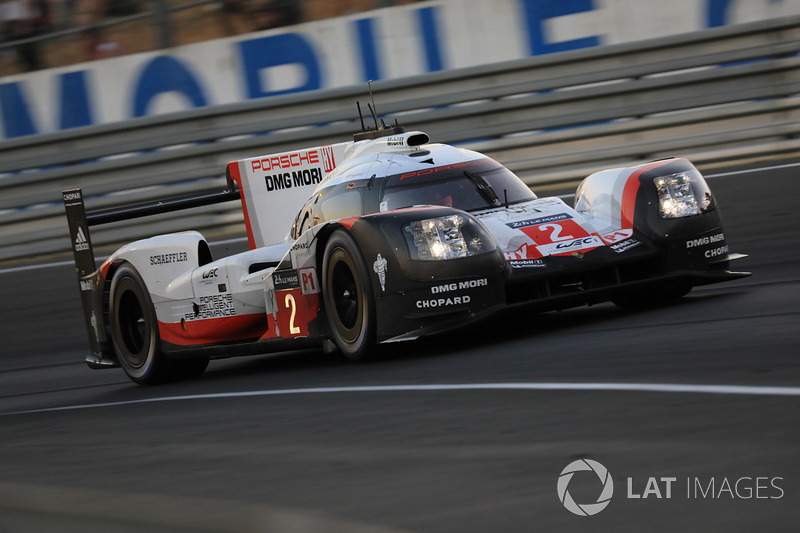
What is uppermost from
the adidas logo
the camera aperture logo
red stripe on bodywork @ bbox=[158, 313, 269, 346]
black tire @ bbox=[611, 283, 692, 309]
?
the adidas logo

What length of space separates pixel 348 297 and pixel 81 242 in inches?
118

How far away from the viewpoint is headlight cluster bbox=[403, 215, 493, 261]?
630 cm

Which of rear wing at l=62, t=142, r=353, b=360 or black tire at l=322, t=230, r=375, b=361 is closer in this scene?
black tire at l=322, t=230, r=375, b=361

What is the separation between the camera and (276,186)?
28.6 feet

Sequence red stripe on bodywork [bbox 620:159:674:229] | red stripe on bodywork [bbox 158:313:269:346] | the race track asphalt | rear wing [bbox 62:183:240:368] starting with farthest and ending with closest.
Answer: rear wing [bbox 62:183:240:368] < red stripe on bodywork [bbox 158:313:269:346] < red stripe on bodywork [bbox 620:159:674:229] < the race track asphalt

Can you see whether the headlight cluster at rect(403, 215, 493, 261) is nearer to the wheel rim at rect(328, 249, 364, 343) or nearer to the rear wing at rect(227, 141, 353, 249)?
the wheel rim at rect(328, 249, 364, 343)

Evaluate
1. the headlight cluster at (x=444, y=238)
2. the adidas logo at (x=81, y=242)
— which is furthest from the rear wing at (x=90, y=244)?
the headlight cluster at (x=444, y=238)

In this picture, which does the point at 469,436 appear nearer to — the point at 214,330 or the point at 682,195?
the point at 682,195

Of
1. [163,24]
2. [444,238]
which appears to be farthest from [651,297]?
[163,24]

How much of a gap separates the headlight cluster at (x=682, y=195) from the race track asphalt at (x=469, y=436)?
1.78 ft

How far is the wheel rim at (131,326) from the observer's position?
27.8 ft

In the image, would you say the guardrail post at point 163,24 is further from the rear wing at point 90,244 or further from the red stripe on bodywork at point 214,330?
the red stripe on bodywork at point 214,330
